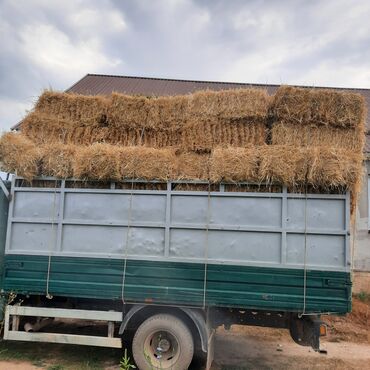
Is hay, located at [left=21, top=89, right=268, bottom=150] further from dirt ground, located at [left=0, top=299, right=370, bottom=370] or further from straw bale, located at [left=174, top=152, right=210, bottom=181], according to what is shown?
dirt ground, located at [left=0, top=299, right=370, bottom=370]

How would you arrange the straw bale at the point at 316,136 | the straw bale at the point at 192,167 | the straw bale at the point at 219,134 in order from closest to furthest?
the straw bale at the point at 192,167, the straw bale at the point at 316,136, the straw bale at the point at 219,134

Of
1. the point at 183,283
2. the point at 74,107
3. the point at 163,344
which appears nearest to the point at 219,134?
the point at 183,283

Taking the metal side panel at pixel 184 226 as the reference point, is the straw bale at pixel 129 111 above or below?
above

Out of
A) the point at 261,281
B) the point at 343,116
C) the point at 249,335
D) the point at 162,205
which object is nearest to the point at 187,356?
the point at 261,281

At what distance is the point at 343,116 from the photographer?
5582mm

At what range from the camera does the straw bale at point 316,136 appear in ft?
18.2

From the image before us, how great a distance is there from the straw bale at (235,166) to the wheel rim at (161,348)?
2.11 metres

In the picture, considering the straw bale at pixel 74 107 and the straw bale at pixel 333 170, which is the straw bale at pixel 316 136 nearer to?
the straw bale at pixel 333 170

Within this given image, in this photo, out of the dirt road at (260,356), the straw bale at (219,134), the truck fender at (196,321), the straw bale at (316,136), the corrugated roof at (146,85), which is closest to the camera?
the truck fender at (196,321)

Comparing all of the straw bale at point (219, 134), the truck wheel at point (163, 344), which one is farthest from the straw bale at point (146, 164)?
the truck wheel at point (163, 344)

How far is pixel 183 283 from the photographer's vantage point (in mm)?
5176

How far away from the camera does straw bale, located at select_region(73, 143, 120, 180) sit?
5.42m

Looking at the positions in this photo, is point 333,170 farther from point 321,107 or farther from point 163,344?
point 163,344

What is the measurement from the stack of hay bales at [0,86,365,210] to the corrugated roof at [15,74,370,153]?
9017 mm
